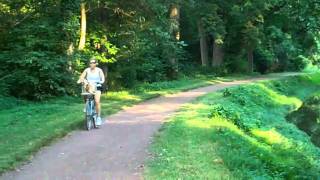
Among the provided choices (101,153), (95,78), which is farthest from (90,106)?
(101,153)

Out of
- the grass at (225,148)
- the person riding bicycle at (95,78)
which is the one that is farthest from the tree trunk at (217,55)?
the person riding bicycle at (95,78)

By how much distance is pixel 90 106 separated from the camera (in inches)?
614

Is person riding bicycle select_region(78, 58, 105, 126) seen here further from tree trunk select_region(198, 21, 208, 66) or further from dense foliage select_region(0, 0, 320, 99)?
tree trunk select_region(198, 21, 208, 66)

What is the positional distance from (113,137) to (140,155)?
8.32 feet

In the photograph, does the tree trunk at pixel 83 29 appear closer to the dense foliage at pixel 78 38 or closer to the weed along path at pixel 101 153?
the dense foliage at pixel 78 38

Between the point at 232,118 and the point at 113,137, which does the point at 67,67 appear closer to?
the point at 232,118

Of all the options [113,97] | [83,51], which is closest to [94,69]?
[113,97]

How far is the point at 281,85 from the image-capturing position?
37812 mm

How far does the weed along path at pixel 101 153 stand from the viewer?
1013 cm

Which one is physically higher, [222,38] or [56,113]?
[222,38]

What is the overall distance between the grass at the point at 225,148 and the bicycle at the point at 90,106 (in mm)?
1989

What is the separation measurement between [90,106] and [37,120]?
2.02 metres

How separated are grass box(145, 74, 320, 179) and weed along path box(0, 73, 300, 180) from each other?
0.42m

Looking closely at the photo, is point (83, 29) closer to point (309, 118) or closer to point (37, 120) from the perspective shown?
point (37, 120)
